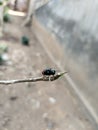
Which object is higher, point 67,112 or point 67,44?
point 67,44

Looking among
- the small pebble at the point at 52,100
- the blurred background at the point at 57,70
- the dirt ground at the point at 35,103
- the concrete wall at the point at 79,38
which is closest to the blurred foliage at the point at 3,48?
the blurred background at the point at 57,70

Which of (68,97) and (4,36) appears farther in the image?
(4,36)

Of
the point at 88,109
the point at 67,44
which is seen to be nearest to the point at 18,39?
the point at 67,44

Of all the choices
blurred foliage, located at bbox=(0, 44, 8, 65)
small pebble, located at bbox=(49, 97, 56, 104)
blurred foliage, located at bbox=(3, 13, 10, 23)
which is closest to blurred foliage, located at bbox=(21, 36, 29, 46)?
blurred foliage, located at bbox=(0, 44, 8, 65)

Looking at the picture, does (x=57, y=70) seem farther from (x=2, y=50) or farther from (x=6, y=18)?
(x=6, y=18)

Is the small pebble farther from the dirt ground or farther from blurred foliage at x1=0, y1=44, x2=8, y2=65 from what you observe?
blurred foliage at x1=0, y1=44, x2=8, y2=65

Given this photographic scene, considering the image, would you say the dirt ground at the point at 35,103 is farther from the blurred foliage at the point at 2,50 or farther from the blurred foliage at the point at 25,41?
the blurred foliage at the point at 25,41

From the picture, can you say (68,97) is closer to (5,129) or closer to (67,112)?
(67,112)

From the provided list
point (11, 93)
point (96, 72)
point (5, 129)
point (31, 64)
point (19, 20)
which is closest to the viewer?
point (5, 129)
